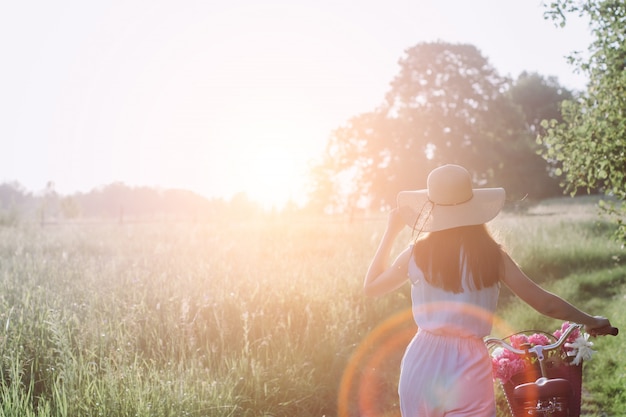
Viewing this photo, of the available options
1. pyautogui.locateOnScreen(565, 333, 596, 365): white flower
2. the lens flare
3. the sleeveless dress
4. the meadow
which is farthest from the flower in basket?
the lens flare

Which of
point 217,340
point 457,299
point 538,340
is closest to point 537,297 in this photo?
point 457,299

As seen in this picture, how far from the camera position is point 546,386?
2752mm

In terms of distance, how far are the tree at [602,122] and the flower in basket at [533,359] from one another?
412 cm

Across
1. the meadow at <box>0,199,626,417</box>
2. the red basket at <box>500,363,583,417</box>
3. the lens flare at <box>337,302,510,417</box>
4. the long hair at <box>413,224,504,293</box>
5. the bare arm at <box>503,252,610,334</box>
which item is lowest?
the lens flare at <box>337,302,510,417</box>

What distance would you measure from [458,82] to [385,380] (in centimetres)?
3678

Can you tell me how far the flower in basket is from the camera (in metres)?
3.06

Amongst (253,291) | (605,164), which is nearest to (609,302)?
(605,164)

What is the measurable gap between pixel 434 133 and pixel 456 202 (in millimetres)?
37687

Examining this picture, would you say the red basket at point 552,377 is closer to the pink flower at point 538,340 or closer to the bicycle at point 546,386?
the bicycle at point 546,386

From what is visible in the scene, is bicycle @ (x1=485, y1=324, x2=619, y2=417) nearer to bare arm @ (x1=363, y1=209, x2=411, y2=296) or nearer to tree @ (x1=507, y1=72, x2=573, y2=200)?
bare arm @ (x1=363, y1=209, x2=411, y2=296)

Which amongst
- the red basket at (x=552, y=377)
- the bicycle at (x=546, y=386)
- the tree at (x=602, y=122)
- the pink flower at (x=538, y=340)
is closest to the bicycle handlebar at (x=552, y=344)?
the bicycle at (x=546, y=386)

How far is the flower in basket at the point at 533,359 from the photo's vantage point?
3.06 meters

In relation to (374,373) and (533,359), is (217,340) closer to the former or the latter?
(374,373)

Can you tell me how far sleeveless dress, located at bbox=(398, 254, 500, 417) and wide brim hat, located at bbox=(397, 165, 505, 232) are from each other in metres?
0.22
